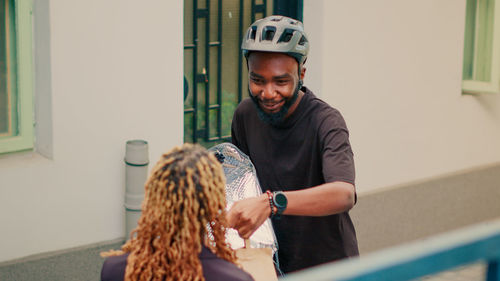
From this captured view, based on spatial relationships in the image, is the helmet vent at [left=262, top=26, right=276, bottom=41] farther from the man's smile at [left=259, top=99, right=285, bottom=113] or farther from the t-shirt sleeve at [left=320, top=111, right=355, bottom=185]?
the t-shirt sleeve at [left=320, top=111, right=355, bottom=185]

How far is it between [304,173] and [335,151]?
0.22 metres

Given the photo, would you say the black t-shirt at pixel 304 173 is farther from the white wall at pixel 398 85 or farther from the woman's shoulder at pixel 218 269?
the white wall at pixel 398 85

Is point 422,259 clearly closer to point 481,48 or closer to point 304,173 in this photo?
point 304,173

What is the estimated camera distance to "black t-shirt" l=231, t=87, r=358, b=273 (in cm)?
332

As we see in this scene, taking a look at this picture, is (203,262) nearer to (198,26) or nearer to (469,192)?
(198,26)

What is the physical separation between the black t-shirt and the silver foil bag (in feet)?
0.52

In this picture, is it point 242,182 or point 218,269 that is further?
point 242,182

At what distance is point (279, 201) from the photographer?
2.90 m

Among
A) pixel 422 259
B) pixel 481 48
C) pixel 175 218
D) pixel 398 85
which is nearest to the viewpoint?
pixel 422 259

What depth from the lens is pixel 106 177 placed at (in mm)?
5715

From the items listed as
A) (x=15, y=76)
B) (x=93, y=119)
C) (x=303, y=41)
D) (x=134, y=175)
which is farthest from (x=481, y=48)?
(x=303, y=41)

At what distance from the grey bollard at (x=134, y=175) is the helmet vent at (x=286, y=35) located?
2.48 meters

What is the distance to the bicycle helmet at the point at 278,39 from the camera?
10.7 ft

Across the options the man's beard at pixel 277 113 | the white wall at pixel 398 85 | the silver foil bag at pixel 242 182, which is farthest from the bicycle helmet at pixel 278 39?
the white wall at pixel 398 85
